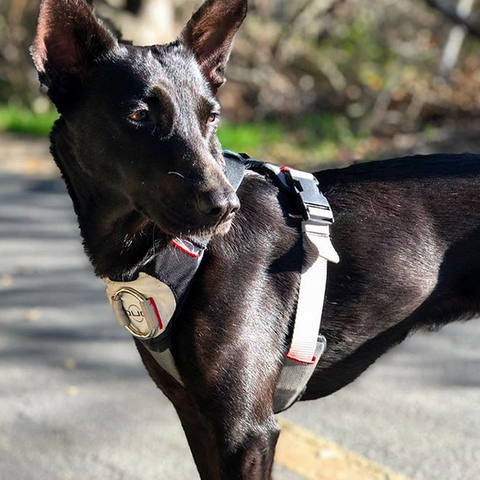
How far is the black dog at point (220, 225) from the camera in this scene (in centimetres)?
244

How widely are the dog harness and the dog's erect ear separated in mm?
294

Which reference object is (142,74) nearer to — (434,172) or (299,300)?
(299,300)

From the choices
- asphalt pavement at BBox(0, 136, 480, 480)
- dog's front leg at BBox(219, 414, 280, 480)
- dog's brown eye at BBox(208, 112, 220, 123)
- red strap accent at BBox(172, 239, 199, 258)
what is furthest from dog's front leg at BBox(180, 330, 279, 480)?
asphalt pavement at BBox(0, 136, 480, 480)

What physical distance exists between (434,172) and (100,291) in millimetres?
3209

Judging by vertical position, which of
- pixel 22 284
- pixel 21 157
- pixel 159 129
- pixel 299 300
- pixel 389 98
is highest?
pixel 159 129

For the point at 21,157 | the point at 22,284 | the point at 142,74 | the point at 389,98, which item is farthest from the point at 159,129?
the point at 389,98

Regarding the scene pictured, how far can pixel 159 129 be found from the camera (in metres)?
2.42

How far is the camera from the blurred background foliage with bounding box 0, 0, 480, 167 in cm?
1040

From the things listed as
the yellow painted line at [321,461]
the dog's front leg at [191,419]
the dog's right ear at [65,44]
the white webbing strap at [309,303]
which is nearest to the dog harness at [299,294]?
the white webbing strap at [309,303]

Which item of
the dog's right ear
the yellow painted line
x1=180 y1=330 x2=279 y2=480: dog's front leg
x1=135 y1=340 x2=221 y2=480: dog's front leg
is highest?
the dog's right ear

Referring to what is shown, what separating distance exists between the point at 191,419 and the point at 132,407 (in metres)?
1.28

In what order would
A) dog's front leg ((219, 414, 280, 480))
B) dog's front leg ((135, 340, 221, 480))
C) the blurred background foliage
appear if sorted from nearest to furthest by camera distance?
1. dog's front leg ((219, 414, 280, 480))
2. dog's front leg ((135, 340, 221, 480))
3. the blurred background foliage

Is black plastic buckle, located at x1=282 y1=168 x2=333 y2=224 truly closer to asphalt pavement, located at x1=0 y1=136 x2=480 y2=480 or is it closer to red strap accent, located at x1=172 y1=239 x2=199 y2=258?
red strap accent, located at x1=172 y1=239 x2=199 y2=258

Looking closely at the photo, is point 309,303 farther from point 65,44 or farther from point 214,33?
point 65,44
